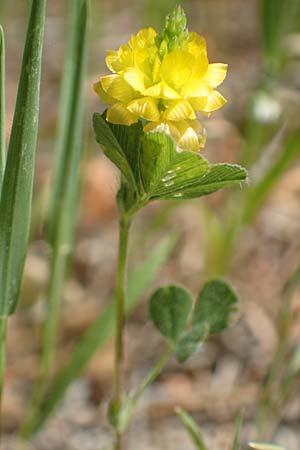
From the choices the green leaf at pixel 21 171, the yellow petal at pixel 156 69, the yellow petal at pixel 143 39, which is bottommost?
the green leaf at pixel 21 171

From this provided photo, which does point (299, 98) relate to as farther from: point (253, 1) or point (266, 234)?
point (253, 1)

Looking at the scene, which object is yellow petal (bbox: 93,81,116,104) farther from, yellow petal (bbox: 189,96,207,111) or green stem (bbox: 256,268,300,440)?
green stem (bbox: 256,268,300,440)

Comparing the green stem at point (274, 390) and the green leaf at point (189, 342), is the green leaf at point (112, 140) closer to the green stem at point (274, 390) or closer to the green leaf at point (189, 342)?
the green leaf at point (189, 342)

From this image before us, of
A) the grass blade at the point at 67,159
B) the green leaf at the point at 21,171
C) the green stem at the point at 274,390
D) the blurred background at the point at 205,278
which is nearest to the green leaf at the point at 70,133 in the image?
the grass blade at the point at 67,159

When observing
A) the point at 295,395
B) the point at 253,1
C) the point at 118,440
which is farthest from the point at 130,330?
the point at 253,1

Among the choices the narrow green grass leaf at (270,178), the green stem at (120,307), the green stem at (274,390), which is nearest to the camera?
the green stem at (120,307)

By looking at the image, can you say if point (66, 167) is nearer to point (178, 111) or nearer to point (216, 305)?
point (216, 305)

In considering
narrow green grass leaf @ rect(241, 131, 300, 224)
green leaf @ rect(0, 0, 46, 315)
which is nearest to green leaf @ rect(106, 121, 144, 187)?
green leaf @ rect(0, 0, 46, 315)
